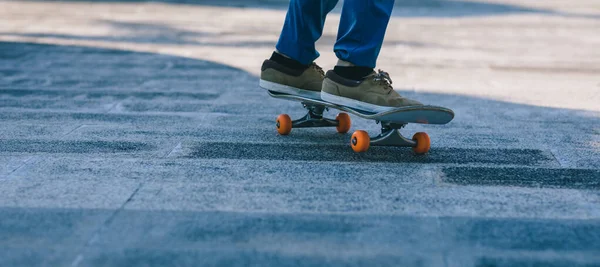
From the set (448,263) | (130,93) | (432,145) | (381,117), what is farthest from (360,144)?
(130,93)

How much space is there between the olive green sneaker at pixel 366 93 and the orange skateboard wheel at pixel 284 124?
0.84 feet

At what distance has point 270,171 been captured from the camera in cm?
244

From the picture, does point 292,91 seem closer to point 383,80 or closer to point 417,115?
point 383,80

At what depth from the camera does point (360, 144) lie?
262cm

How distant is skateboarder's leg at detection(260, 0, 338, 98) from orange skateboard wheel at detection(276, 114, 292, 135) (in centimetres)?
10

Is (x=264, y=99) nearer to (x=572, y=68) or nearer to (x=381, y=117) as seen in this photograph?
(x=381, y=117)

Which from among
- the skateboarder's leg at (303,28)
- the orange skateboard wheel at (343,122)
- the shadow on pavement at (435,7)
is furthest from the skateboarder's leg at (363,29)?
the shadow on pavement at (435,7)

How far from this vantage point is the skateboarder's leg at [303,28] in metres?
2.94

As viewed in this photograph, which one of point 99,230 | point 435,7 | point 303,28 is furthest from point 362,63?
point 435,7

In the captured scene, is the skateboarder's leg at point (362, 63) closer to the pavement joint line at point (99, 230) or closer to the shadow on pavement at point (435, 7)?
the pavement joint line at point (99, 230)

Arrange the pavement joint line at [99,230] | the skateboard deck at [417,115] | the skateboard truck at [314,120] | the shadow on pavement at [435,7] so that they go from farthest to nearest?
the shadow on pavement at [435,7]
the skateboard truck at [314,120]
the skateboard deck at [417,115]
the pavement joint line at [99,230]

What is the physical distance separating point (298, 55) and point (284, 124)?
272mm

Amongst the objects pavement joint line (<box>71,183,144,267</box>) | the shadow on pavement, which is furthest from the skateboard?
the shadow on pavement

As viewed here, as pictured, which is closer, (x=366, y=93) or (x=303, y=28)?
(x=366, y=93)
